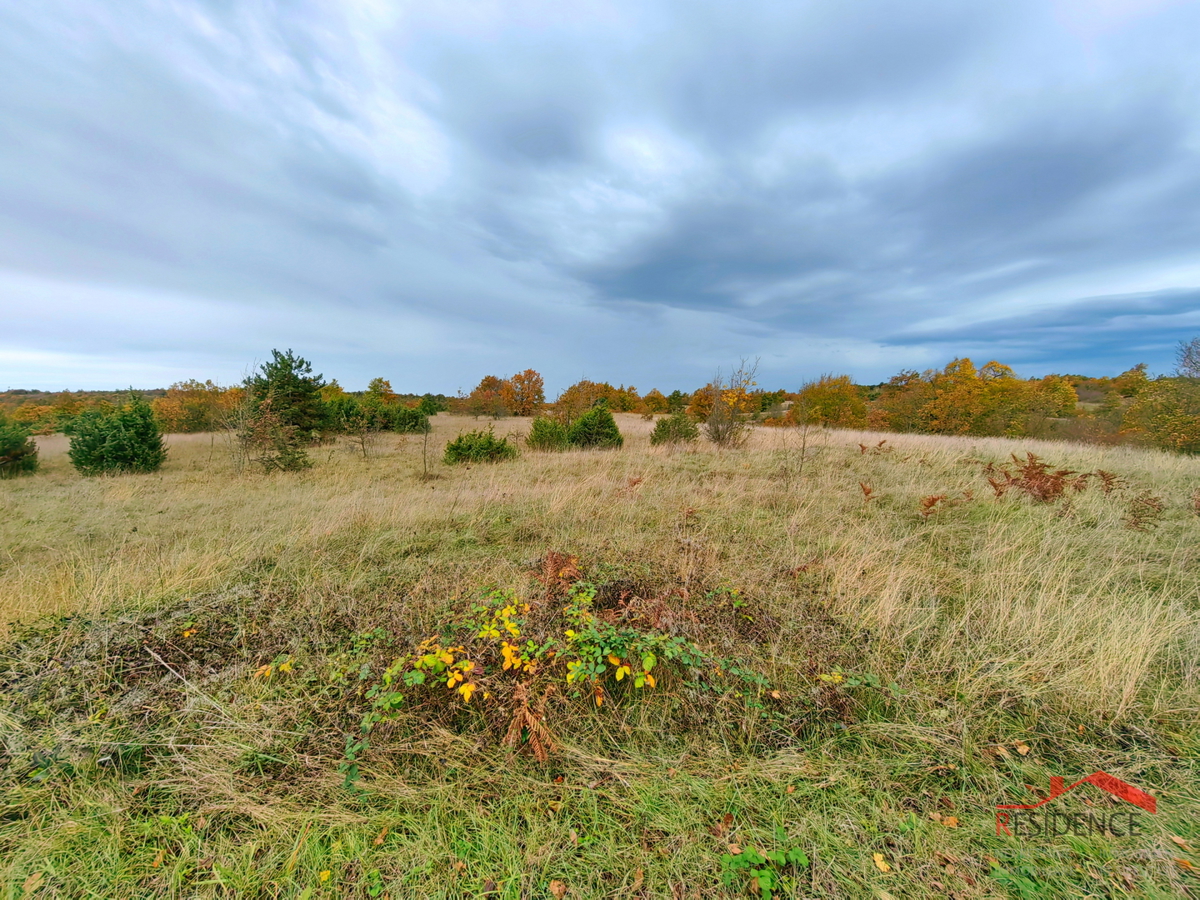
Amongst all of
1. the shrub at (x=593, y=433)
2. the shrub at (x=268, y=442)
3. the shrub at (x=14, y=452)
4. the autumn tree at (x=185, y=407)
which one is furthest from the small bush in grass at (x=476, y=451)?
the autumn tree at (x=185, y=407)

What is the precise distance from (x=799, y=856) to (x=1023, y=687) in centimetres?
204

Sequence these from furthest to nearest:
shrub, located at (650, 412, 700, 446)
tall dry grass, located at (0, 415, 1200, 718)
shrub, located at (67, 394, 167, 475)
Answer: shrub, located at (650, 412, 700, 446) → shrub, located at (67, 394, 167, 475) → tall dry grass, located at (0, 415, 1200, 718)

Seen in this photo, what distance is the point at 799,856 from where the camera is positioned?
171 cm

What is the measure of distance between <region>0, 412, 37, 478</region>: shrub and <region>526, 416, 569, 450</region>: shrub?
48.9 ft

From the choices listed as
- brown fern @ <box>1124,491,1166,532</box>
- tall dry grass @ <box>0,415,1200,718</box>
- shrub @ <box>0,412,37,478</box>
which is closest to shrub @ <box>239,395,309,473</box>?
tall dry grass @ <box>0,415,1200,718</box>

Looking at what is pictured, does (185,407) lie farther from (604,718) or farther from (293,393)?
(604,718)

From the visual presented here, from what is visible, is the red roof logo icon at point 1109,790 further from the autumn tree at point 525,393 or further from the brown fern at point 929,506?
the autumn tree at point 525,393

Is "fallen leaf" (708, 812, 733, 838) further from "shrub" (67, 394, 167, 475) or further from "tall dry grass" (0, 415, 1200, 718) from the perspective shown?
"shrub" (67, 394, 167, 475)

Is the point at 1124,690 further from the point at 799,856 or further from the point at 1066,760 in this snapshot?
the point at 799,856

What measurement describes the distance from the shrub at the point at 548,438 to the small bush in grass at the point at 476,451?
6.79ft

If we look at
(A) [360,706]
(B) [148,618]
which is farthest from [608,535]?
(B) [148,618]

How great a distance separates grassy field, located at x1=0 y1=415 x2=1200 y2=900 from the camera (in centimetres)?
173

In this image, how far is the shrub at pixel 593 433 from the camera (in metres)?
14.9

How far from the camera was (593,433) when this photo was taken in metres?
15.1
